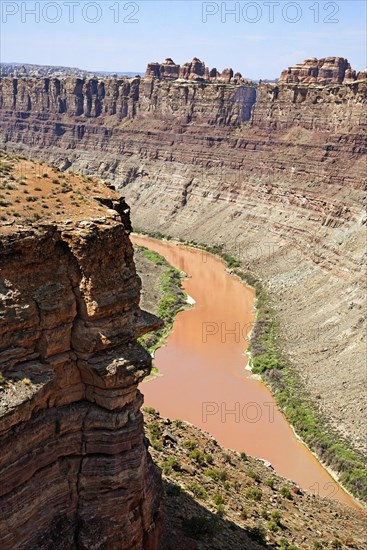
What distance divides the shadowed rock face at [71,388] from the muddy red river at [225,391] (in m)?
17.8

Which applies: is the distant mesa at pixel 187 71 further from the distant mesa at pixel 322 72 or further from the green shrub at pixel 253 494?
the green shrub at pixel 253 494

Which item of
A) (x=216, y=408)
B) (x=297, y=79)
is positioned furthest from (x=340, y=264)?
(x=297, y=79)

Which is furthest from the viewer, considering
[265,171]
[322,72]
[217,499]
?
[322,72]

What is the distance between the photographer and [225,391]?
139ft

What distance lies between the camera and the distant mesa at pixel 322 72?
120938mm

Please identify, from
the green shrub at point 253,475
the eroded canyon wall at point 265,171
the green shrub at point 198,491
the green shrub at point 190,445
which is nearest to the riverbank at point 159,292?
the eroded canyon wall at point 265,171

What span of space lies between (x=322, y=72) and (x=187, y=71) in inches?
1067

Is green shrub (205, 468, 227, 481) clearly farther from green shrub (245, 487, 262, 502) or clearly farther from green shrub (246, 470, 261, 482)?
green shrub (246, 470, 261, 482)

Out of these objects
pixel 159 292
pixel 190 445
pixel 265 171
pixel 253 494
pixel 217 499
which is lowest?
pixel 159 292

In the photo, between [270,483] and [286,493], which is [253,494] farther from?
[270,483]

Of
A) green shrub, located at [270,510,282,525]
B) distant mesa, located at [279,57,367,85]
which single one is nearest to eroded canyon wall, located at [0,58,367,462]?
distant mesa, located at [279,57,367,85]

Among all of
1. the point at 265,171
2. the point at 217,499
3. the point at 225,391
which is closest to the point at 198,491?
the point at 217,499

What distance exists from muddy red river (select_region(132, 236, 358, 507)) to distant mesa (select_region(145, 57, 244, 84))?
76434mm

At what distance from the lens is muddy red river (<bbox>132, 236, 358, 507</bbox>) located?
1356 inches
